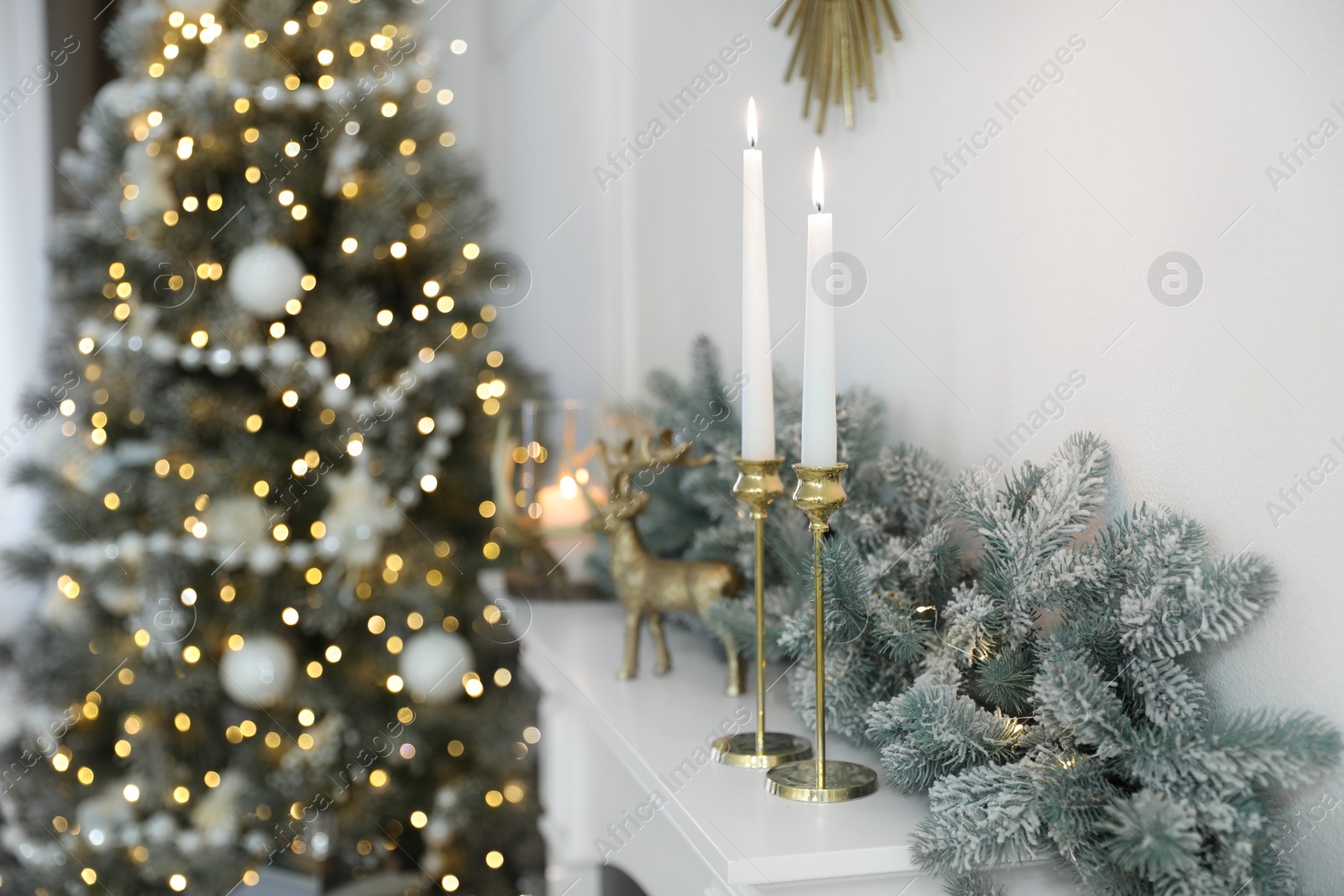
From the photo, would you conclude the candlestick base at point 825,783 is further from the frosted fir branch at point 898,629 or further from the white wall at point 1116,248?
the white wall at point 1116,248

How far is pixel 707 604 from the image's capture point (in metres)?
1.01

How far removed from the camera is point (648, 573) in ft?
3.51

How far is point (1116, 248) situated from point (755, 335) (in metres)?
0.25

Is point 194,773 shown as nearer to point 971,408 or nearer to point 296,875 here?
point 296,875

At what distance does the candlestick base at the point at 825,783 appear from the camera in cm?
71

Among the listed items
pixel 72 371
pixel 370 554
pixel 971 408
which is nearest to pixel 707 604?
pixel 971 408

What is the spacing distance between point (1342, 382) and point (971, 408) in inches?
14.8

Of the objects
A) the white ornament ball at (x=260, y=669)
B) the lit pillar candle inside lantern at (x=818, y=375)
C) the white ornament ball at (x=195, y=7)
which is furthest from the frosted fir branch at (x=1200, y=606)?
the white ornament ball at (x=195, y=7)

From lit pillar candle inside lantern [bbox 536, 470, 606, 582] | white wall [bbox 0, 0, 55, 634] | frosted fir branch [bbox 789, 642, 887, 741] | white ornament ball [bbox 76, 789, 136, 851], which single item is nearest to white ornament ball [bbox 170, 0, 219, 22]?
white wall [bbox 0, 0, 55, 634]

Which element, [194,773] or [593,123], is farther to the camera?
[593,123]

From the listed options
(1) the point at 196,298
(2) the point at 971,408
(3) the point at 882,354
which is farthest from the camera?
(1) the point at 196,298

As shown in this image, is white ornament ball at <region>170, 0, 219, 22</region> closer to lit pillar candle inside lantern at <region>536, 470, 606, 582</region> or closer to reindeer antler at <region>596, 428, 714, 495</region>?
lit pillar candle inside lantern at <region>536, 470, 606, 582</region>

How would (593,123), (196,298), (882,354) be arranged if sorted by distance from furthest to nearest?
(593,123) < (196,298) < (882,354)

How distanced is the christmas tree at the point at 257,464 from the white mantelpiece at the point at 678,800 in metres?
0.38
